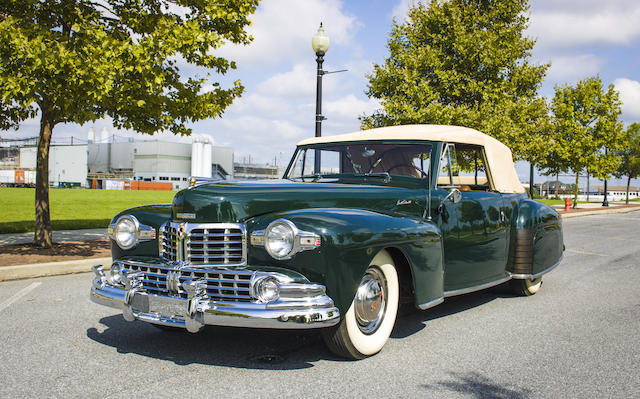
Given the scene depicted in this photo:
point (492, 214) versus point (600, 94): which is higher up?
point (600, 94)

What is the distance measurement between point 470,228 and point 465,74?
1605 centimetres

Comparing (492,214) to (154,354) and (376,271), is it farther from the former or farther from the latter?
(154,354)

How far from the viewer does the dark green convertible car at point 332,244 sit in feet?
11.0

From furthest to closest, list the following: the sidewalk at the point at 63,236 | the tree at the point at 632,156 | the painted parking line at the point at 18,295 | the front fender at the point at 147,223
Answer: the tree at the point at 632,156, the sidewalk at the point at 63,236, the painted parking line at the point at 18,295, the front fender at the point at 147,223

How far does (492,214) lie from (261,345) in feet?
8.27

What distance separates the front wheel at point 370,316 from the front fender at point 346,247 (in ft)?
0.48

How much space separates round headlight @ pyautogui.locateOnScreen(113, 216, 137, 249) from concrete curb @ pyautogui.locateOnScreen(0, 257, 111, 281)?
3789 mm

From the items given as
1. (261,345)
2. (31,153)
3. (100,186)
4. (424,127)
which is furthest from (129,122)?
(31,153)

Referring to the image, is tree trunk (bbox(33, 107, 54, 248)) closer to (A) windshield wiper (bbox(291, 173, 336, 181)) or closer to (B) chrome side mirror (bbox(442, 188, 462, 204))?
(A) windshield wiper (bbox(291, 173, 336, 181))

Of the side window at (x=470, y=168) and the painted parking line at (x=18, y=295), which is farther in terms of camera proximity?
the painted parking line at (x=18, y=295)

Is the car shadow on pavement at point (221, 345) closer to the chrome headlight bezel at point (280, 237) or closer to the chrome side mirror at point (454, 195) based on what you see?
the chrome headlight bezel at point (280, 237)

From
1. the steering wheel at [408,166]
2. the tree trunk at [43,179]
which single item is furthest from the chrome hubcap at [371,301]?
the tree trunk at [43,179]

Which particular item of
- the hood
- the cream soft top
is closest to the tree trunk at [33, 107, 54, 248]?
the cream soft top

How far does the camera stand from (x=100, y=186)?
81750 mm
